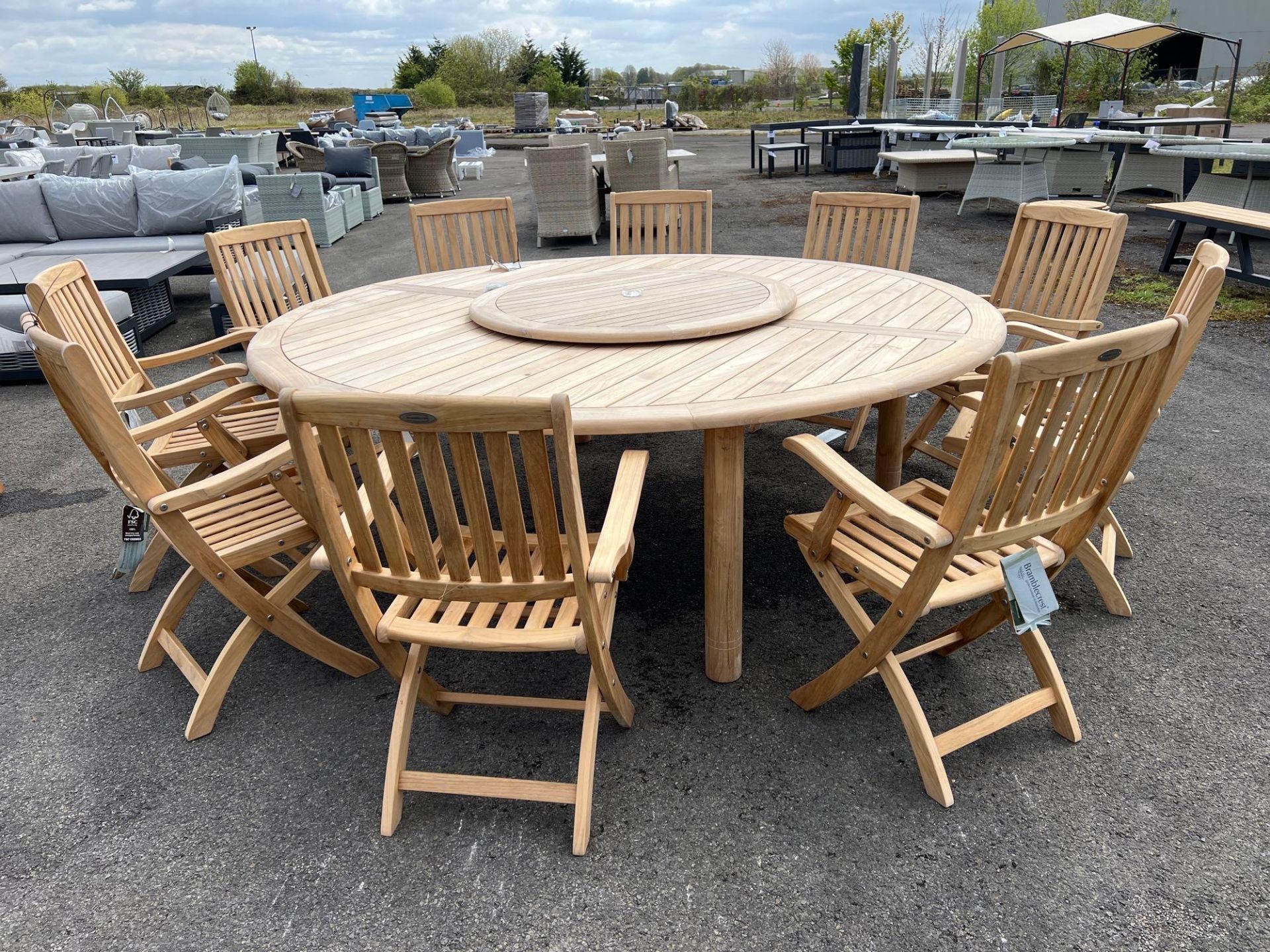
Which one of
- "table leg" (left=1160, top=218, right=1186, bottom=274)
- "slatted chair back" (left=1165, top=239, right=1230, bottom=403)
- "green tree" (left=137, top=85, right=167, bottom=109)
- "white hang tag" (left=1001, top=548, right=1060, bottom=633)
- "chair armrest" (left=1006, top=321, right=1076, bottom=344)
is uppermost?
"green tree" (left=137, top=85, right=167, bottom=109)

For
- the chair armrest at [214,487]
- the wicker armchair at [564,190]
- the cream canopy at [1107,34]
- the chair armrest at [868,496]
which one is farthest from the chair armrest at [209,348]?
the cream canopy at [1107,34]

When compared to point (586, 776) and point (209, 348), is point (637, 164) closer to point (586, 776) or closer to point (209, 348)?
point (209, 348)

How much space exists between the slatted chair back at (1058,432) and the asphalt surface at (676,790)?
0.65 metres

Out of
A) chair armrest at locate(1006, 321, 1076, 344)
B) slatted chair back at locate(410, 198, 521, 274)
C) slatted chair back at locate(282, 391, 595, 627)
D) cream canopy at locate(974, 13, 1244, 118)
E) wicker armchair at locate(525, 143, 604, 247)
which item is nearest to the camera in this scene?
slatted chair back at locate(282, 391, 595, 627)

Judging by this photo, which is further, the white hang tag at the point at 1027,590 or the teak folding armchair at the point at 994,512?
the white hang tag at the point at 1027,590

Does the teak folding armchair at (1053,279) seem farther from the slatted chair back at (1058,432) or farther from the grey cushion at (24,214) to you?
the grey cushion at (24,214)

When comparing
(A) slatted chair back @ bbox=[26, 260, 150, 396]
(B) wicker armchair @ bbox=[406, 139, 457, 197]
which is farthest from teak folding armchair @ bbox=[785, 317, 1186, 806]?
(B) wicker armchair @ bbox=[406, 139, 457, 197]

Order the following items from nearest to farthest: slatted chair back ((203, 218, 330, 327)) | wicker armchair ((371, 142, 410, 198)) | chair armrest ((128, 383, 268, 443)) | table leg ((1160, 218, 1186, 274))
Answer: chair armrest ((128, 383, 268, 443))
slatted chair back ((203, 218, 330, 327))
table leg ((1160, 218, 1186, 274))
wicker armchair ((371, 142, 410, 198))

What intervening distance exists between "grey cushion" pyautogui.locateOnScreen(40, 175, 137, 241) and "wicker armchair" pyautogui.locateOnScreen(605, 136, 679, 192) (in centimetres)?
440

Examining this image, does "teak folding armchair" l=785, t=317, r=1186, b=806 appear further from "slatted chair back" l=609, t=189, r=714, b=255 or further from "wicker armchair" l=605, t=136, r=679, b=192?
"wicker armchair" l=605, t=136, r=679, b=192

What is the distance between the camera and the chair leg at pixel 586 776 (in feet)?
5.70

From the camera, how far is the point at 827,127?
13672mm

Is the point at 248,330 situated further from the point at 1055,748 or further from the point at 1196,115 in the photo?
the point at 1196,115

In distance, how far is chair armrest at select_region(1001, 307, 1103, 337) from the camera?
2.71 metres
